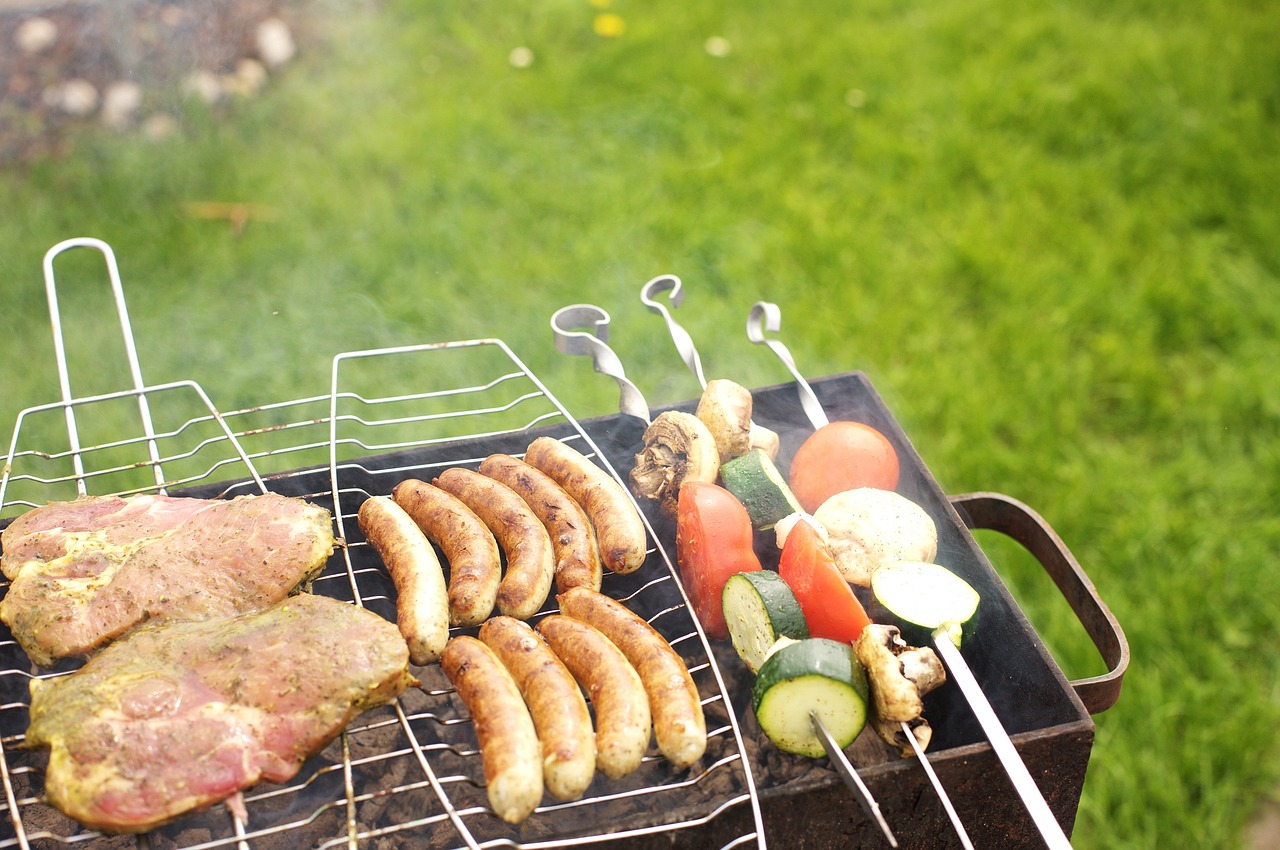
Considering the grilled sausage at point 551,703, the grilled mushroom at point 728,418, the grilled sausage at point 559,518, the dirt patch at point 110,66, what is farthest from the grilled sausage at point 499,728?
the dirt patch at point 110,66

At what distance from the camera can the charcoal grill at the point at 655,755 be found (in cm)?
245

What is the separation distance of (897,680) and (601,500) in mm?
1036

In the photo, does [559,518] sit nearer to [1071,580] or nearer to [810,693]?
[810,693]

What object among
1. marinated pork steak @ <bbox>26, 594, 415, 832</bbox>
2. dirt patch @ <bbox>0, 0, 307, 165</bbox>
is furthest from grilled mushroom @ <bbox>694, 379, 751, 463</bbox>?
dirt patch @ <bbox>0, 0, 307, 165</bbox>

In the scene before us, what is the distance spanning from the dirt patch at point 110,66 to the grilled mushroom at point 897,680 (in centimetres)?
Answer: 640

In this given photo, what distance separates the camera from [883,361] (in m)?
5.80

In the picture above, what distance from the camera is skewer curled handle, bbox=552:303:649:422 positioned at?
3.38 meters

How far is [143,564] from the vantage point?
9.14 feet

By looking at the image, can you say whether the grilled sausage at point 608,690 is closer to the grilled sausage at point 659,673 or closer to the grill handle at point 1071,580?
the grilled sausage at point 659,673

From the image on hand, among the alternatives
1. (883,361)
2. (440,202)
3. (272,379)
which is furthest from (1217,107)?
(272,379)

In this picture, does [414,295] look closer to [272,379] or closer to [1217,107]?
[272,379]

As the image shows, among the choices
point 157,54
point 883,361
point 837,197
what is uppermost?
point 157,54

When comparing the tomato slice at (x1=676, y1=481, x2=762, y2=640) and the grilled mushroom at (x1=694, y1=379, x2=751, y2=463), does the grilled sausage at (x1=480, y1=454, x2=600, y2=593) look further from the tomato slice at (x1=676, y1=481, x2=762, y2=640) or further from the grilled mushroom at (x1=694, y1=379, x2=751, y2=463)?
the grilled mushroom at (x1=694, y1=379, x2=751, y2=463)

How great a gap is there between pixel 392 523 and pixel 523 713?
0.81m
